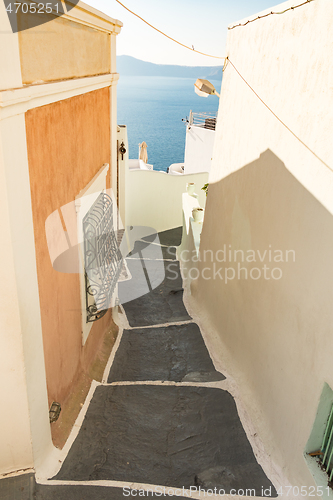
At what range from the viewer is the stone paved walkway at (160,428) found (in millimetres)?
4223

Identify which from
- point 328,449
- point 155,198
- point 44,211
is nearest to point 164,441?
point 328,449

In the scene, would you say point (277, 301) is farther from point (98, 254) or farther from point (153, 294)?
point (153, 294)

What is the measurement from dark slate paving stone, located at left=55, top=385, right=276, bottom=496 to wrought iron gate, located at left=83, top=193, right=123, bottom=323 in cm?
133

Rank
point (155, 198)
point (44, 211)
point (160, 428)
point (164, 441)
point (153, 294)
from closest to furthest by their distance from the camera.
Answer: point (44, 211) < point (164, 441) < point (160, 428) < point (153, 294) < point (155, 198)

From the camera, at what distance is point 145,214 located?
1631cm

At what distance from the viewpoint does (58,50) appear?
3629 mm

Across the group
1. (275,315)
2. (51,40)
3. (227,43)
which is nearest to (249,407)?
(275,315)

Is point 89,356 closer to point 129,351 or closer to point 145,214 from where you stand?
point 129,351

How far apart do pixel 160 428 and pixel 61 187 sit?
3.37 metres

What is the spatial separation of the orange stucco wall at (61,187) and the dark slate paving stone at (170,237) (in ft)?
30.2

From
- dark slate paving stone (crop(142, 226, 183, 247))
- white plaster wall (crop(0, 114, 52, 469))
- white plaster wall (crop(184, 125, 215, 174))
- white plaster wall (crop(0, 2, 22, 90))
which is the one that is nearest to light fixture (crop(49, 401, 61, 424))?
white plaster wall (crop(0, 114, 52, 469))

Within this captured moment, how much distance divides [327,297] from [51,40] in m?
3.35

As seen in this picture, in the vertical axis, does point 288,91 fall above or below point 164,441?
above

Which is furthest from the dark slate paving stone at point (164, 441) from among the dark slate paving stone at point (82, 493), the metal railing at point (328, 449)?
the metal railing at point (328, 449)
